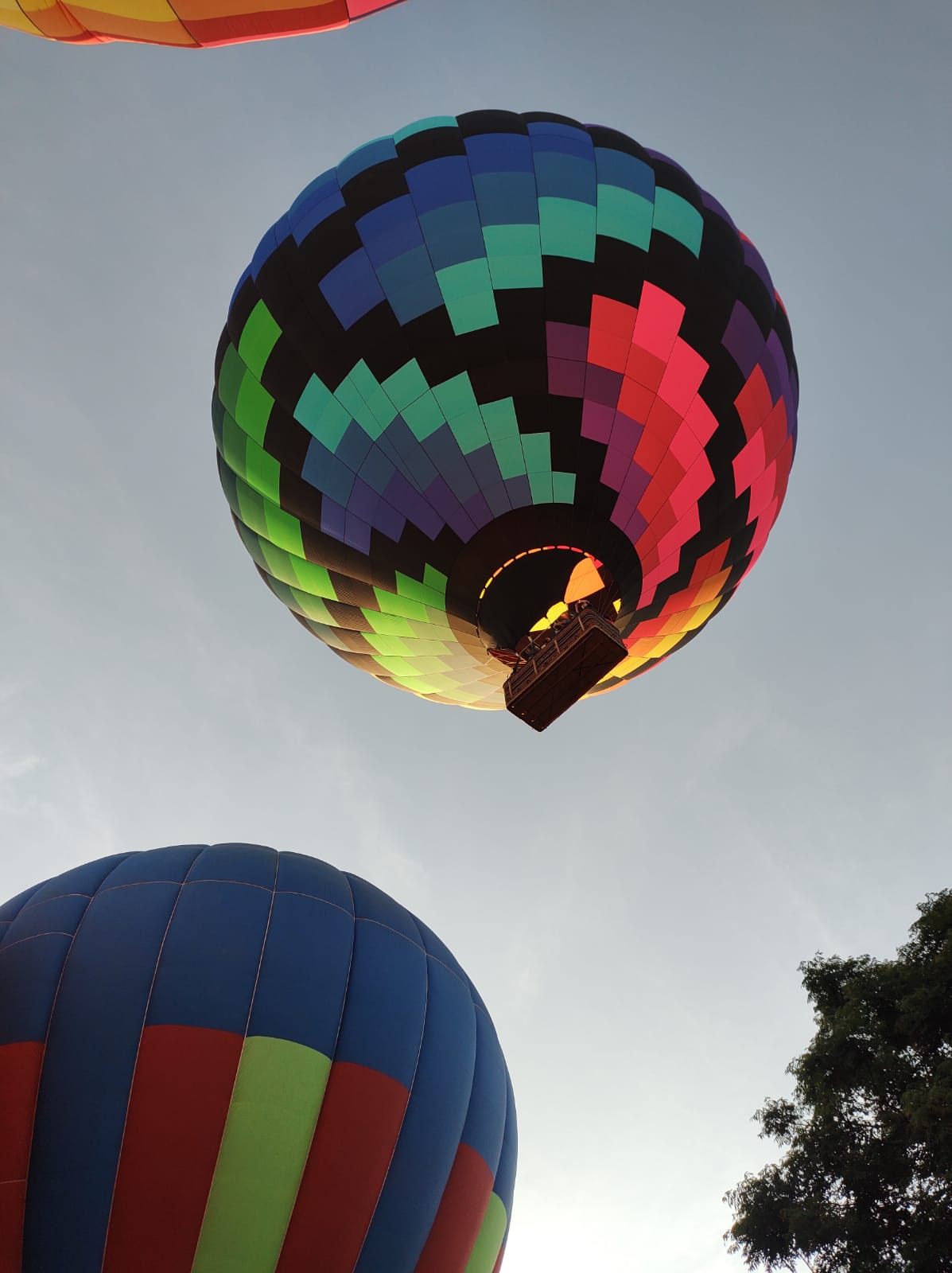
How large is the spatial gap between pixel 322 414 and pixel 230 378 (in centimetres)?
145

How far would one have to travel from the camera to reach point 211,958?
5180mm

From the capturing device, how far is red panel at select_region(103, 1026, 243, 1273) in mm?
4465

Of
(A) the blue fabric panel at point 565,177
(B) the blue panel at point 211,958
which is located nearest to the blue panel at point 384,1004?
(B) the blue panel at point 211,958

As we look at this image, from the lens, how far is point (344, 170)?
29.5 feet

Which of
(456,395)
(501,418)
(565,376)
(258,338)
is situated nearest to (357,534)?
(456,395)

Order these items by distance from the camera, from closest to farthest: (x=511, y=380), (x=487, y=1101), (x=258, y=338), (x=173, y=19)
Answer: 1. (x=173, y=19)
2. (x=487, y=1101)
3. (x=511, y=380)
4. (x=258, y=338)

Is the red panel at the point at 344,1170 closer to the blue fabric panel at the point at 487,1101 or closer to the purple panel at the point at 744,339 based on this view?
the blue fabric panel at the point at 487,1101

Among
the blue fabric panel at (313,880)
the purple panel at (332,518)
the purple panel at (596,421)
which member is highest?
the purple panel at (332,518)

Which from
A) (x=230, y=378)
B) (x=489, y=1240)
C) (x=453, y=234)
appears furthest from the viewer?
(x=230, y=378)

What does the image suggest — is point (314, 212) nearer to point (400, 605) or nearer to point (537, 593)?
point (400, 605)

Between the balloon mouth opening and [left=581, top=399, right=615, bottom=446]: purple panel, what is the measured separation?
1087 mm

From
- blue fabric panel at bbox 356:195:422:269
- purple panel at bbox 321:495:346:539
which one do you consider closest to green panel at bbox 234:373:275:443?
purple panel at bbox 321:495:346:539

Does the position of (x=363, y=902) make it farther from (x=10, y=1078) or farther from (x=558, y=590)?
(x=558, y=590)

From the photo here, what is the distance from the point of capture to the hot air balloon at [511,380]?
8.16 meters
